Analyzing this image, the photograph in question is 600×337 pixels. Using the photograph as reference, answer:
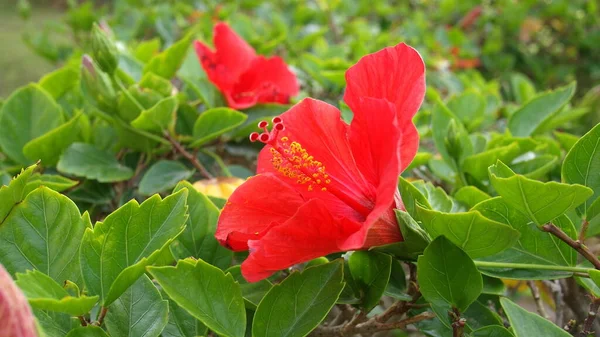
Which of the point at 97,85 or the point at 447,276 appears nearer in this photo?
the point at 447,276

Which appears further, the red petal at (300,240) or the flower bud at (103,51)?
the flower bud at (103,51)

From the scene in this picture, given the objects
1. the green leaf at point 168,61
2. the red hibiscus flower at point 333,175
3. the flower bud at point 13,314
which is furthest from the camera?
the green leaf at point 168,61

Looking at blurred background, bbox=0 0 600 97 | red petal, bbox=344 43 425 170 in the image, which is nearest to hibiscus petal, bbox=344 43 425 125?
red petal, bbox=344 43 425 170

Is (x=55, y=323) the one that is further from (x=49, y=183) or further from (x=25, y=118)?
(x=25, y=118)

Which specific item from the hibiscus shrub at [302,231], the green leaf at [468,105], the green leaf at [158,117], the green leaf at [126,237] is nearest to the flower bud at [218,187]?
the hibiscus shrub at [302,231]

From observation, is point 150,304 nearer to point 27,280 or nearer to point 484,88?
point 27,280

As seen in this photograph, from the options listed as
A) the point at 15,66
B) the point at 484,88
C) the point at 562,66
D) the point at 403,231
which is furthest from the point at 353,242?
the point at 15,66

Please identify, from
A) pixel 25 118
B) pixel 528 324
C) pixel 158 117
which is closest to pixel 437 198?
pixel 528 324

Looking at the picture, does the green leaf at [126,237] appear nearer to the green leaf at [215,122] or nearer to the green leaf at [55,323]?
the green leaf at [55,323]
